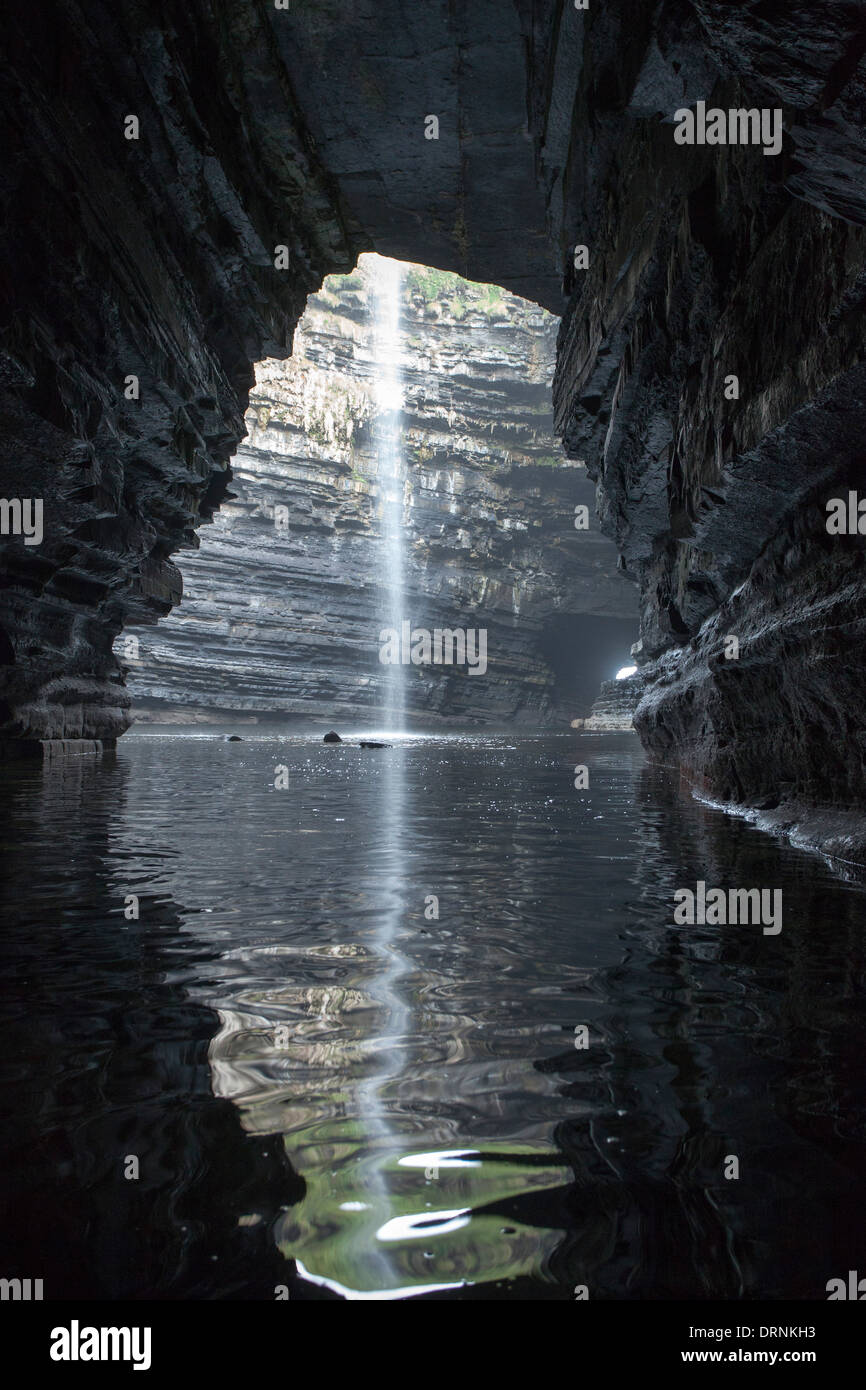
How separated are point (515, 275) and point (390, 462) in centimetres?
3690

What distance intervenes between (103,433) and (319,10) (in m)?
5.66

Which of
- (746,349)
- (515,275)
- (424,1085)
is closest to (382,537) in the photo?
(515,275)

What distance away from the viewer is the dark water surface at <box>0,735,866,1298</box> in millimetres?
1295

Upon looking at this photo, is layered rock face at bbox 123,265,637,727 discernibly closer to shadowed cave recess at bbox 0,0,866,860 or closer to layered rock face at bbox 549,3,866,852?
shadowed cave recess at bbox 0,0,866,860

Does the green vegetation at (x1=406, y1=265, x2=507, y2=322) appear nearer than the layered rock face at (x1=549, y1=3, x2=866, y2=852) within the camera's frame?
No

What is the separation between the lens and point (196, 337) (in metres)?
11.9

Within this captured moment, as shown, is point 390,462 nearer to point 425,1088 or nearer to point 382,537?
point 382,537

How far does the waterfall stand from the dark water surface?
47.6 meters

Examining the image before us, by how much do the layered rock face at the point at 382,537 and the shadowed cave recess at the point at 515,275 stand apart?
1267 inches

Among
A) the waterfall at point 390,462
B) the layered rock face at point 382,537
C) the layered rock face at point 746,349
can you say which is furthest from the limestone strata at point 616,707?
the layered rock face at point 746,349

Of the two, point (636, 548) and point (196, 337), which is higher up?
point (196, 337)

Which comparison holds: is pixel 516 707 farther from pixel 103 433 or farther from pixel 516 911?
pixel 516 911

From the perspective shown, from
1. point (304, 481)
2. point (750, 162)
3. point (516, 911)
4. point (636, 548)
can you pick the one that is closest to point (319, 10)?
point (750, 162)

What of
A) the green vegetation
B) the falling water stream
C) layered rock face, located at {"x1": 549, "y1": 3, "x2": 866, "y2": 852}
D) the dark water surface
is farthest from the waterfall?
the dark water surface
